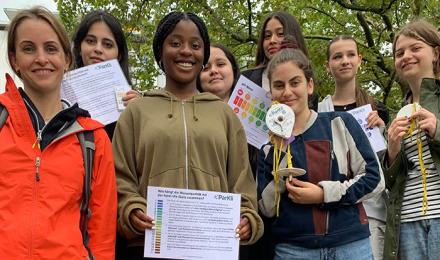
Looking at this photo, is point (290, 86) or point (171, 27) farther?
point (290, 86)

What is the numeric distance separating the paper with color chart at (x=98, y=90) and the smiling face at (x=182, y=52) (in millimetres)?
623

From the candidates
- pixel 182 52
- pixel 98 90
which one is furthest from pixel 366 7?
pixel 182 52

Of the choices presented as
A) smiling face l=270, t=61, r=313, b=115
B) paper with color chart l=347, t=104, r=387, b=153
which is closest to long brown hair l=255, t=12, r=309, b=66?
paper with color chart l=347, t=104, r=387, b=153

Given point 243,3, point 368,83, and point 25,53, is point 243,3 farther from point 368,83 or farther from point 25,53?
point 25,53

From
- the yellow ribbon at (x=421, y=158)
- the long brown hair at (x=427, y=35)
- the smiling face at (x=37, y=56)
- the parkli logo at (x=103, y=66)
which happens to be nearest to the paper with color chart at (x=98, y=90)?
the parkli logo at (x=103, y=66)

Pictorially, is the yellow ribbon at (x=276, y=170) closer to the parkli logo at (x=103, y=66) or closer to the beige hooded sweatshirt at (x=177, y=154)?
the beige hooded sweatshirt at (x=177, y=154)

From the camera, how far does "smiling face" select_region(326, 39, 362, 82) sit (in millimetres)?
4508

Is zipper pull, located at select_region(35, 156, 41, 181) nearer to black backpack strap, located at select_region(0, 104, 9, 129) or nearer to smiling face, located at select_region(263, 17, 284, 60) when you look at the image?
black backpack strap, located at select_region(0, 104, 9, 129)

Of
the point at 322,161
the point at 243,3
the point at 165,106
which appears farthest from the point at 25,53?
the point at 243,3

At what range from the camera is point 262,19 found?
34.2ft

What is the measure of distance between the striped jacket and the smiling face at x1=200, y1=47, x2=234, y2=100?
1046mm

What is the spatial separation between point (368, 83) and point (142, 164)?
441 inches

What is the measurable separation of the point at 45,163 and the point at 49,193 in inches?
5.9

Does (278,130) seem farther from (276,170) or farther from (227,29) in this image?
(227,29)
